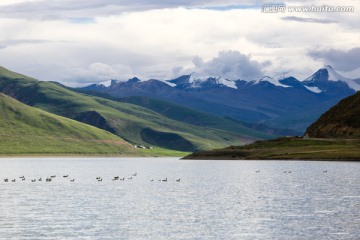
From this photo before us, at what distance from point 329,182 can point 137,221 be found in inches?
2753

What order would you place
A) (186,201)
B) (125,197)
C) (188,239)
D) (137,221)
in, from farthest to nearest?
(125,197) → (186,201) → (137,221) → (188,239)

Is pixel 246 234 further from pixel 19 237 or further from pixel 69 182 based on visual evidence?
pixel 69 182

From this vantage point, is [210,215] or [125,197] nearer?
[210,215]

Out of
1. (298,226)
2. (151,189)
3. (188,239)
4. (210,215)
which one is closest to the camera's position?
(188,239)

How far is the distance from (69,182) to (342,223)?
92.2m

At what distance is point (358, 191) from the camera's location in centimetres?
11962

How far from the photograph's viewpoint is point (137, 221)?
8412 centimetres

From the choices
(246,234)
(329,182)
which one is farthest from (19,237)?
(329,182)

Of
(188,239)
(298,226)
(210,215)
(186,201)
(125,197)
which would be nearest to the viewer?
(188,239)

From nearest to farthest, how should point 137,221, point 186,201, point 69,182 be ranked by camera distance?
point 137,221, point 186,201, point 69,182

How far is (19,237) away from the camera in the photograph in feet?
237

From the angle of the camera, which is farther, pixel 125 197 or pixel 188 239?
pixel 125 197

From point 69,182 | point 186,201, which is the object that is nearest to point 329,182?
point 186,201

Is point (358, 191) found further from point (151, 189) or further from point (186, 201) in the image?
point (151, 189)
